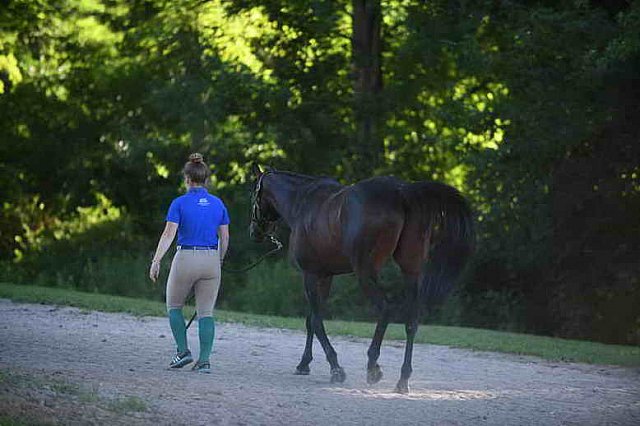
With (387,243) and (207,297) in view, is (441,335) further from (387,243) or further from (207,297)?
(207,297)

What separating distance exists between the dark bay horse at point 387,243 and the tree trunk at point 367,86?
14833mm

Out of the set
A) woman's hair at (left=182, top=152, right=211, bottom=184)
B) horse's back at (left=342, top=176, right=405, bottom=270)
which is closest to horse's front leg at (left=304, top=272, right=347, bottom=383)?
horse's back at (left=342, top=176, right=405, bottom=270)

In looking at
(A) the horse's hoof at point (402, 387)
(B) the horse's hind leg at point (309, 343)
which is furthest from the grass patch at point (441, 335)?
(A) the horse's hoof at point (402, 387)

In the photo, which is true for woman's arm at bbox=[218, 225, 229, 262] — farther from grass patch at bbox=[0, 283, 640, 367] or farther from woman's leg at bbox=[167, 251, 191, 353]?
grass patch at bbox=[0, 283, 640, 367]

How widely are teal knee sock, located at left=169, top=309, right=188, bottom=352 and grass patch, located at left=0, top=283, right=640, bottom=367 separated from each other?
586 centimetres

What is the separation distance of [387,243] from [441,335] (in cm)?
651

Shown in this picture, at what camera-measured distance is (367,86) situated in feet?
88.8

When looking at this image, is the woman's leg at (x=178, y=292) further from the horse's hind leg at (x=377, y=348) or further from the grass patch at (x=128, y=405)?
Answer: the grass patch at (x=128, y=405)

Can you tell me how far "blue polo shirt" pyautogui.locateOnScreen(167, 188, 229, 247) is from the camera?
404 inches

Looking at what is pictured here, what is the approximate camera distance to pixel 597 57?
18.8 meters

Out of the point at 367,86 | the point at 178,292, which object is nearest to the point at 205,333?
the point at 178,292

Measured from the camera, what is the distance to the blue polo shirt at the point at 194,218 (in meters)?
10.2

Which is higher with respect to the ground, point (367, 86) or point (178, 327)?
point (367, 86)

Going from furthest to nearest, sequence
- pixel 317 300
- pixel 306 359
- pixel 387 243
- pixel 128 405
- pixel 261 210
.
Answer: pixel 261 210 < pixel 306 359 < pixel 317 300 < pixel 387 243 < pixel 128 405
